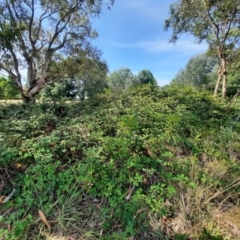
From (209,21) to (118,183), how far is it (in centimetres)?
754

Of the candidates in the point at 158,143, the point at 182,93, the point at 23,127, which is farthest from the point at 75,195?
the point at 182,93

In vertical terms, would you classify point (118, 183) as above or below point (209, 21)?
below

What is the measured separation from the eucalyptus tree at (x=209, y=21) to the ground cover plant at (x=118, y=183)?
17.5 feet

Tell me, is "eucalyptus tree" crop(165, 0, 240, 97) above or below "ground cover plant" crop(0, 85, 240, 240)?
above

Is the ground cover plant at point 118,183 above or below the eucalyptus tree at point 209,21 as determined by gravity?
below

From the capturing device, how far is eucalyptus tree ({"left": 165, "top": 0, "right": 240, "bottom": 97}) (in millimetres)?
6039

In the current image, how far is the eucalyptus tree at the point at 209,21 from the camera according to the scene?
19.8ft

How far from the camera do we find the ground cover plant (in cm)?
136

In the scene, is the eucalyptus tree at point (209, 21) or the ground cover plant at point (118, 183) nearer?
the ground cover plant at point (118, 183)

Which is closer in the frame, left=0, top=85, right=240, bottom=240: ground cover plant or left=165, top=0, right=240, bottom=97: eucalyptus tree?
left=0, top=85, right=240, bottom=240: ground cover plant

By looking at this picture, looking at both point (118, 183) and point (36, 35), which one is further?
point (36, 35)

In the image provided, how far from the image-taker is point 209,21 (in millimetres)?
6730

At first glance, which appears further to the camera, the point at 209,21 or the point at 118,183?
the point at 209,21

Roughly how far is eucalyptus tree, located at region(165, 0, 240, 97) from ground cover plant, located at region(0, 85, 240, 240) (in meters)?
5.33
